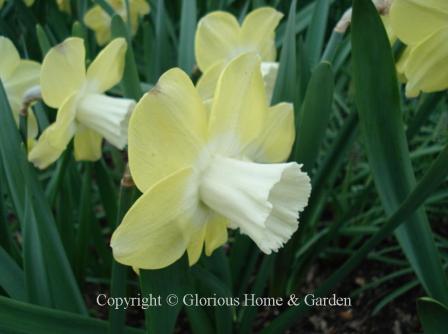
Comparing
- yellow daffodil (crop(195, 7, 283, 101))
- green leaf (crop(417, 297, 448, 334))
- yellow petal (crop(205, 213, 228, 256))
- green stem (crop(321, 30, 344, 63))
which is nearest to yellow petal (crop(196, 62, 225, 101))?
yellow daffodil (crop(195, 7, 283, 101))

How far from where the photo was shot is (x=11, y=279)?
102cm

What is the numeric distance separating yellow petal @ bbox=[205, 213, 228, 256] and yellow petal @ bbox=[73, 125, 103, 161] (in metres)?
0.43

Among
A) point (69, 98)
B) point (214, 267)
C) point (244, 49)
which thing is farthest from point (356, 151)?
point (69, 98)

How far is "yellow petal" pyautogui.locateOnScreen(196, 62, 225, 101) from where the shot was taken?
1.09m

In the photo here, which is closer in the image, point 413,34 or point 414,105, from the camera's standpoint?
point 413,34

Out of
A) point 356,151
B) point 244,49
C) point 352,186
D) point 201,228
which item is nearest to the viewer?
point 201,228

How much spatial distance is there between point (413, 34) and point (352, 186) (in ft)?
3.76

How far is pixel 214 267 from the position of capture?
3.39 feet

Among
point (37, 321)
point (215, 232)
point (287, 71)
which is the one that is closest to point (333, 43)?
point (287, 71)

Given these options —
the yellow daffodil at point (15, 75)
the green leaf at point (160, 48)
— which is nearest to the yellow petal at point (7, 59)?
the yellow daffodil at point (15, 75)

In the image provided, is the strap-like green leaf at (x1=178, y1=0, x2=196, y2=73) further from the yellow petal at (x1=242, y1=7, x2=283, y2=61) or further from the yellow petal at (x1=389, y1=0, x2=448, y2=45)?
the yellow petal at (x1=389, y1=0, x2=448, y2=45)

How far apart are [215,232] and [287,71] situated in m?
0.46

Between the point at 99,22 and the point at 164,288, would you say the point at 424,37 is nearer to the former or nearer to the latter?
the point at 164,288

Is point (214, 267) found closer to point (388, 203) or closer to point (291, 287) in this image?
point (388, 203)
